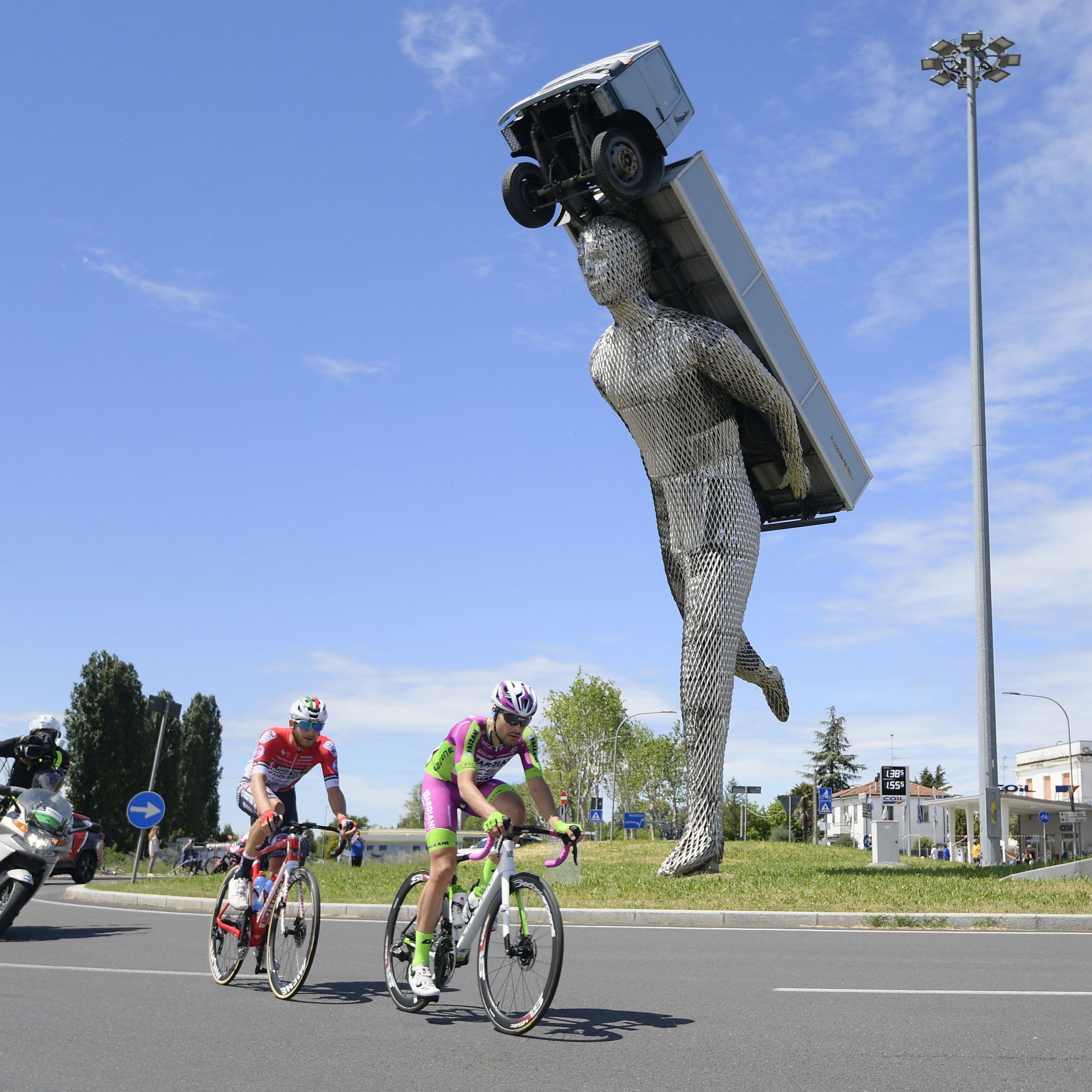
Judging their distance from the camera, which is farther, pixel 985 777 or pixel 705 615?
pixel 985 777

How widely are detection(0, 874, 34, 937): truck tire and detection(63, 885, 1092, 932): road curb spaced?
3.92 metres

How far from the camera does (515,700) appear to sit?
6062mm

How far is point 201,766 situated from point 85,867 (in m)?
51.8

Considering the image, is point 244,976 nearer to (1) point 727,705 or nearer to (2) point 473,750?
(2) point 473,750

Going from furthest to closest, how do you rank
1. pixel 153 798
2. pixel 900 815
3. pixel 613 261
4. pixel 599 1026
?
1. pixel 900 815
2. pixel 153 798
3. pixel 613 261
4. pixel 599 1026

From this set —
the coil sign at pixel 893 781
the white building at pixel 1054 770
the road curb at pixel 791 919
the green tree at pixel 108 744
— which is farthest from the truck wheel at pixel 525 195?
the white building at pixel 1054 770

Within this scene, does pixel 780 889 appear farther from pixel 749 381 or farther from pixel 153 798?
pixel 153 798

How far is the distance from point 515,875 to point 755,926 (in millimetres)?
6702

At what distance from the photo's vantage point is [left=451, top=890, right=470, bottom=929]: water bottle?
20.2ft

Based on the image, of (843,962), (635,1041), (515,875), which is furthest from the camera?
(843,962)

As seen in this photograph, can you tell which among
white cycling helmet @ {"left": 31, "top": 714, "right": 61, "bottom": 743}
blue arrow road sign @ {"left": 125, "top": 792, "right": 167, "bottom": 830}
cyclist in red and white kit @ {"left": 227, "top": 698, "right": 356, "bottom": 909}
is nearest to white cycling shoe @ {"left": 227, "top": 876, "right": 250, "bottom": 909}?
cyclist in red and white kit @ {"left": 227, "top": 698, "right": 356, "bottom": 909}

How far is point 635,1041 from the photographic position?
5426mm

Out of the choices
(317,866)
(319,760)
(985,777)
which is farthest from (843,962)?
(317,866)

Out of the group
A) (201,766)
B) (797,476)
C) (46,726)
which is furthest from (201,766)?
(46,726)
